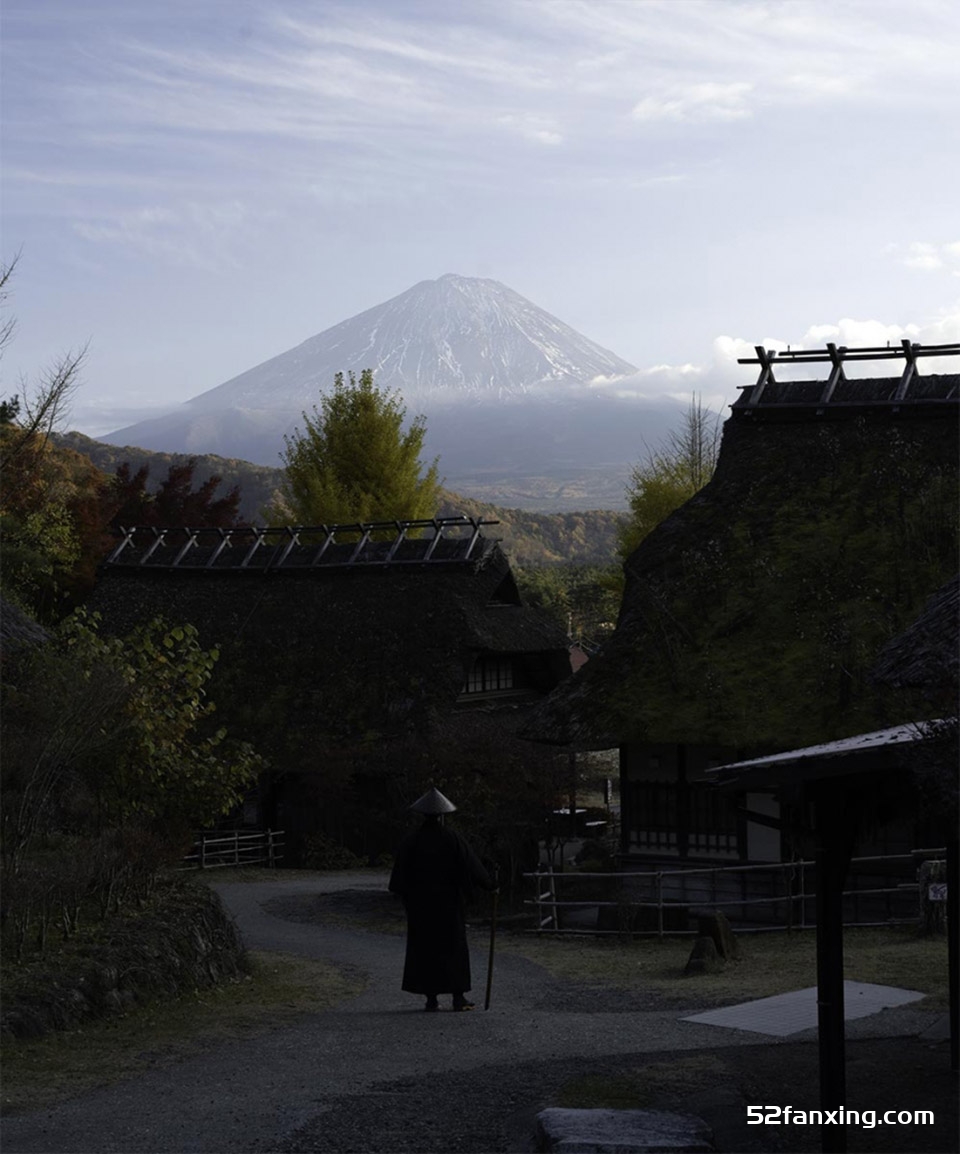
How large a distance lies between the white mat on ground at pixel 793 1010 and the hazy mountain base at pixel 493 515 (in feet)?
278

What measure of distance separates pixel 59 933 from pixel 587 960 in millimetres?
5921

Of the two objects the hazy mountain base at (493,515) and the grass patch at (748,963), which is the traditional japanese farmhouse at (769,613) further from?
the hazy mountain base at (493,515)

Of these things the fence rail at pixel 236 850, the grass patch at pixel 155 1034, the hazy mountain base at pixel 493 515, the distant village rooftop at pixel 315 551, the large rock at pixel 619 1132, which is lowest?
the grass patch at pixel 155 1034

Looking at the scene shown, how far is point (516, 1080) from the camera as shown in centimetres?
876

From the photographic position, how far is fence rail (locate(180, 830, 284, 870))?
24375mm

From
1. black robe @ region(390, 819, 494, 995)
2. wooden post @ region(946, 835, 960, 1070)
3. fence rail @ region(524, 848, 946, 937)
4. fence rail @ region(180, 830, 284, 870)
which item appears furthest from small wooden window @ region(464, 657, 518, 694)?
wooden post @ region(946, 835, 960, 1070)

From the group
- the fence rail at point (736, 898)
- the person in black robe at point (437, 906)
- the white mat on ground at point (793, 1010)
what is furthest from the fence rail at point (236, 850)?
the white mat on ground at point (793, 1010)

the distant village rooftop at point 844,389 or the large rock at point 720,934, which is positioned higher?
the distant village rooftop at point 844,389

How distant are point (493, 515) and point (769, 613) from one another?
78119 mm

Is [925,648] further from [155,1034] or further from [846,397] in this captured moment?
[846,397]

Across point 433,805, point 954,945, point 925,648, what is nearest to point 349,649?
point 433,805

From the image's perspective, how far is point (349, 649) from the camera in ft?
90.8

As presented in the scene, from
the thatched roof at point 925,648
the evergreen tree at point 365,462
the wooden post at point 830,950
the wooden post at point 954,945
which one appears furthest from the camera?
the evergreen tree at point 365,462

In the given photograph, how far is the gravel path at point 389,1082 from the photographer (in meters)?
7.54
